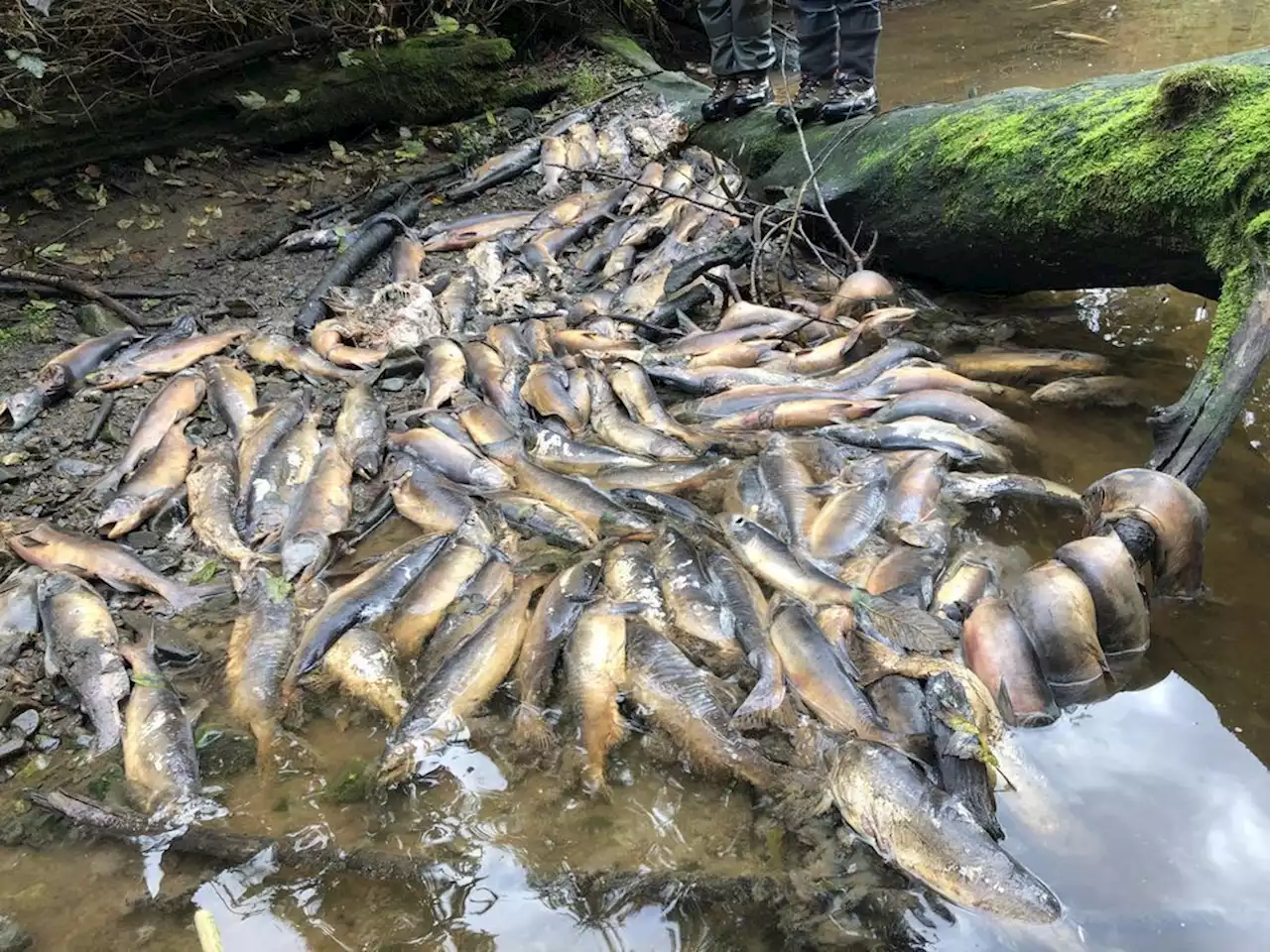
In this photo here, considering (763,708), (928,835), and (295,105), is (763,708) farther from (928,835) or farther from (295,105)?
(295,105)

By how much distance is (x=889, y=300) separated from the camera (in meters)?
5.27

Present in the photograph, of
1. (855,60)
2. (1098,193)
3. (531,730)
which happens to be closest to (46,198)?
(855,60)

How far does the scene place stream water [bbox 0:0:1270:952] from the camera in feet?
7.38

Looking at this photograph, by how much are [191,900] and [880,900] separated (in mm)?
1871

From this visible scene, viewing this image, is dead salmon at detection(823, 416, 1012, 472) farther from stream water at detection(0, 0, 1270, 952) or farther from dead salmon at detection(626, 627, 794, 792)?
dead salmon at detection(626, 627, 794, 792)

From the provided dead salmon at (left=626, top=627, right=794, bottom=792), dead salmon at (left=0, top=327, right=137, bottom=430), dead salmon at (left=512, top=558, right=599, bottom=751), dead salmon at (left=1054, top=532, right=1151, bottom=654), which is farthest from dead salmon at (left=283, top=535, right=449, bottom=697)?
dead salmon at (left=0, top=327, right=137, bottom=430)

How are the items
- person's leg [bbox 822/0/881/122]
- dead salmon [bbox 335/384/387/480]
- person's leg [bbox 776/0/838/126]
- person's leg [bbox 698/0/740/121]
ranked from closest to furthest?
1. dead salmon [bbox 335/384/387/480]
2. person's leg [bbox 822/0/881/122]
3. person's leg [bbox 776/0/838/126]
4. person's leg [bbox 698/0/740/121]

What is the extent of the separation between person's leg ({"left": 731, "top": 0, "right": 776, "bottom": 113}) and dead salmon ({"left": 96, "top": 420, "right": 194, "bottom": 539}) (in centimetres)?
523

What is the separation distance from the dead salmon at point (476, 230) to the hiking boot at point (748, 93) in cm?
200

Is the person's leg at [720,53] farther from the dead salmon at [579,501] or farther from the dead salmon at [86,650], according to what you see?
the dead salmon at [86,650]

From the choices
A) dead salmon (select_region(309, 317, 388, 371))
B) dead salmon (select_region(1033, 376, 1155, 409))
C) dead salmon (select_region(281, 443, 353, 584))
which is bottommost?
dead salmon (select_region(281, 443, 353, 584))

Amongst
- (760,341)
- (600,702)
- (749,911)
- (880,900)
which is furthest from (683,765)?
(760,341)

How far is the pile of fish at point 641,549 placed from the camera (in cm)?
272

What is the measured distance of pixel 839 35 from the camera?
6168 millimetres
